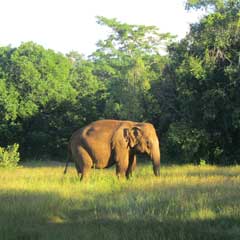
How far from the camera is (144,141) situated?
17.6 m

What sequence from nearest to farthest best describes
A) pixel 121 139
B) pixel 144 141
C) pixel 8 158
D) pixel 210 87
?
pixel 121 139
pixel 144 141
pixel 210 87
pixel 8 158

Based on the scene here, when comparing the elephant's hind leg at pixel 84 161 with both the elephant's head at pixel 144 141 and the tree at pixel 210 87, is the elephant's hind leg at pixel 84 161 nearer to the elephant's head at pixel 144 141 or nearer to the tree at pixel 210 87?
the elephant's head at pixel 144 141

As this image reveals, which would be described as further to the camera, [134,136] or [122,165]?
[134,136]

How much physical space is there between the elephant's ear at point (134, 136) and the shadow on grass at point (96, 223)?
6.74 m

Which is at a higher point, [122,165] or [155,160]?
[155,160]

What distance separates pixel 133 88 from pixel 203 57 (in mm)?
8419

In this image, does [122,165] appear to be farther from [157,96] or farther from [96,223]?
[157,96]

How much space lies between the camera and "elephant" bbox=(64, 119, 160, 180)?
1750cm

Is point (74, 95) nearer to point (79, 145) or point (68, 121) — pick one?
point (68, 121)

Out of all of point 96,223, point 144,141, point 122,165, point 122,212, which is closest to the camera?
point 96,223

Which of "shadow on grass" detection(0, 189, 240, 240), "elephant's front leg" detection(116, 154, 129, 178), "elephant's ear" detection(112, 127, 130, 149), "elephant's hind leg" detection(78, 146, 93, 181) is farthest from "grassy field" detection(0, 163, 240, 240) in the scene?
"elephant's ear" detection(112, 127, 130, 149)

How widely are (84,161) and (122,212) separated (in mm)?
8126

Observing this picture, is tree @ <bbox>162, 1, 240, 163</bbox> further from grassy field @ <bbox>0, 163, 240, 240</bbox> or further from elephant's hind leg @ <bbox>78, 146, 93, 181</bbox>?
grassy field @ <bbox>0, 163, 240, 240</bbox>

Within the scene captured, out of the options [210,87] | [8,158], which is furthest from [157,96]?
[8,158]
